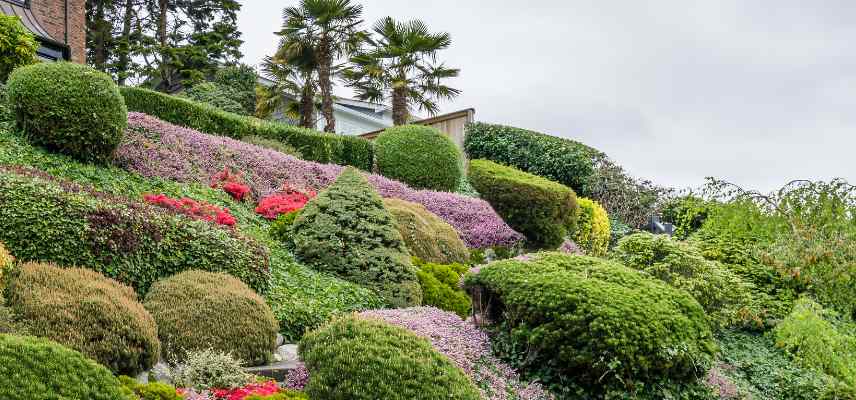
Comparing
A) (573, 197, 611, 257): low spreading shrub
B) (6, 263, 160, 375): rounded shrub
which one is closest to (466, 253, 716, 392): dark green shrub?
(6, 263, 160, 375): rounded shrub

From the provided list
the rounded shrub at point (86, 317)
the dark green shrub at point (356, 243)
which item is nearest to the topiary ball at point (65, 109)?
the dark green shrub at point (356, 243)

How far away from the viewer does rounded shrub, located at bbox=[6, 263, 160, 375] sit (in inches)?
189

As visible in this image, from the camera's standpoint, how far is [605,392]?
21.0ft

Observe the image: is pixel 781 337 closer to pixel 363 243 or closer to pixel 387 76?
pixel 363 243

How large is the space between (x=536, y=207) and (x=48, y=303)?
33.4 feet

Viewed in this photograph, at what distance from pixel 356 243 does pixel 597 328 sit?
11.2ft

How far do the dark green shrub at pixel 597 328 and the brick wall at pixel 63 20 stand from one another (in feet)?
58.7

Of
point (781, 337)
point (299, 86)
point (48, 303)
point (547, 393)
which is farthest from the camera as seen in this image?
point (299, 86)

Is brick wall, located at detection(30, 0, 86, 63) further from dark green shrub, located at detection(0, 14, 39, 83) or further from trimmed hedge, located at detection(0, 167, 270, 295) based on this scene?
trimmed hedge, located at detection(0, 167, 270, 295)

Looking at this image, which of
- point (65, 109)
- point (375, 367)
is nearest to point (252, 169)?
point (65, 109)

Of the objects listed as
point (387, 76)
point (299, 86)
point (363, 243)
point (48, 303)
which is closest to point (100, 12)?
point (299, 86)

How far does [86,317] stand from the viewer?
4969mm

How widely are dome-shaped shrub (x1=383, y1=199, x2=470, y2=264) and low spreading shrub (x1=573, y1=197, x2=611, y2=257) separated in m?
5.35

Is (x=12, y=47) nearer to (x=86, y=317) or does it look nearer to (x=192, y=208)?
(x=192, y=208)
